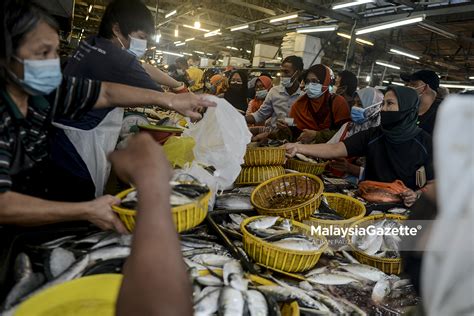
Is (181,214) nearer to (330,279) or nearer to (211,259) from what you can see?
(211,259)

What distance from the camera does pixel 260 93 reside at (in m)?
7.32

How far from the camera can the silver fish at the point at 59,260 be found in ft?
4.47

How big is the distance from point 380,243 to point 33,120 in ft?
7.09

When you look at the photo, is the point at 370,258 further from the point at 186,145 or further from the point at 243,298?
the point at 186,145

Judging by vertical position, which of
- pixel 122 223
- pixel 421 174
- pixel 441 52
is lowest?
pixel 122 223

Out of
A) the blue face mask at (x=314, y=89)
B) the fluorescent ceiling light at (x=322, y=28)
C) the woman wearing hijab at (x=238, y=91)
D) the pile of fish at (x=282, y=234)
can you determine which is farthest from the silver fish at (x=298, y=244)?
the fluorescent ceiling light at (x=322, y=28)

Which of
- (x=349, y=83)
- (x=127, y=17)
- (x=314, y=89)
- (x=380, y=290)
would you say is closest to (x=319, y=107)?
(x=314, y=89)

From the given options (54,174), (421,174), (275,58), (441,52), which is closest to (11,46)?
(54,174)

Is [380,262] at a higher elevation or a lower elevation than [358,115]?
lower

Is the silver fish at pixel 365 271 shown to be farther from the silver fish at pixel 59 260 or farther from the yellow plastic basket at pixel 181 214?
the silver fish at pixel 59 260

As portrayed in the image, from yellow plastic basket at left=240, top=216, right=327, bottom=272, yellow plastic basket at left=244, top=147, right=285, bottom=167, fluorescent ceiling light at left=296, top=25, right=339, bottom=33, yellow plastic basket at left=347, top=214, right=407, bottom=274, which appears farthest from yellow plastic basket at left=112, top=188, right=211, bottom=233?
fluorescent ceiling light at left=296, top=25, right=339, bottom=33

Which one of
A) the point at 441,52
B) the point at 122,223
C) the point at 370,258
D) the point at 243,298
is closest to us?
the point at 243,298

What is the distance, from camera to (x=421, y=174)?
119 inches

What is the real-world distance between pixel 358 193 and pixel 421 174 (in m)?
0.62
